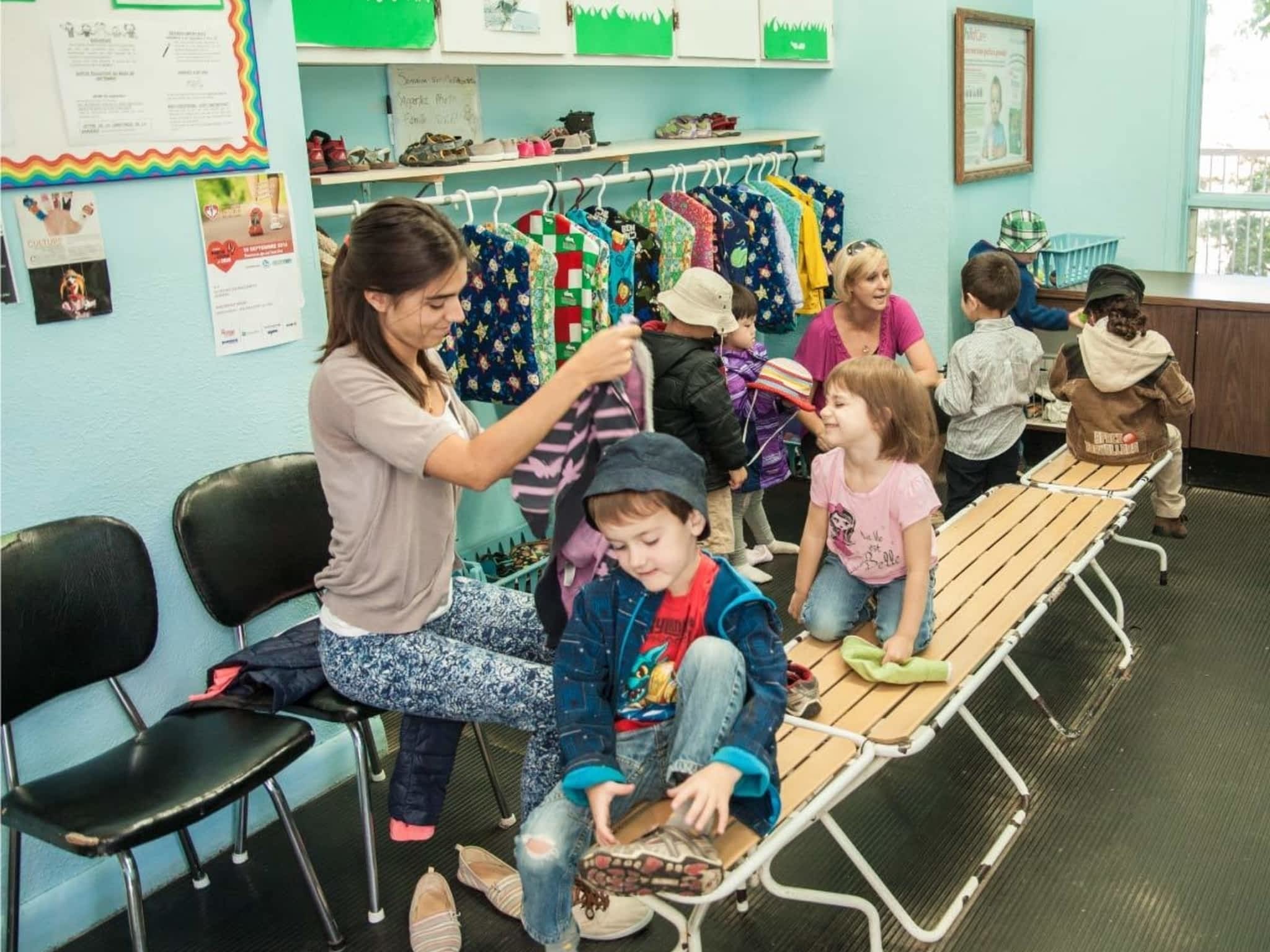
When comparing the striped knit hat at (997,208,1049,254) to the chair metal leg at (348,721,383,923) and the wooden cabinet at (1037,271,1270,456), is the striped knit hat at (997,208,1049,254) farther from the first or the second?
the chair metal leg at (348,721,383,923)

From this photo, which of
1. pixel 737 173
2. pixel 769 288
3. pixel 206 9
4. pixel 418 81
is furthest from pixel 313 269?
pixel 737 173

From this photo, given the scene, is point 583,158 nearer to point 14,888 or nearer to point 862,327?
point 862,327

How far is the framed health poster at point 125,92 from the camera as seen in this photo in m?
2.31

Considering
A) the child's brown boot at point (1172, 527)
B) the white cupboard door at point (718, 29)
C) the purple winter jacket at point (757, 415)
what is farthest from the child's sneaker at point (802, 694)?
the white cupboard door at point (718, 29)

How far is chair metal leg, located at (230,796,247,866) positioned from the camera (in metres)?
2.80

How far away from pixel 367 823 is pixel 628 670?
0.84 meters

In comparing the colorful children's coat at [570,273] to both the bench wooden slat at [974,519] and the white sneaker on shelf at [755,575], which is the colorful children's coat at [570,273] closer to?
the white sneaker on shelf at [755,575]

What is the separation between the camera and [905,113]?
16.5 ft

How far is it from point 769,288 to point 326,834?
2.60m

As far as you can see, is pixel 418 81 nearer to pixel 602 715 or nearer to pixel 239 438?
pixel 239 438

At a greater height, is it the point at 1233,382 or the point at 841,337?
the point at 841,337

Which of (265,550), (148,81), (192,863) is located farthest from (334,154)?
(192,863)

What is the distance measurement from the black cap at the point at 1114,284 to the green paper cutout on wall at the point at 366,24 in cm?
218

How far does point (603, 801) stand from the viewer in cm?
190
